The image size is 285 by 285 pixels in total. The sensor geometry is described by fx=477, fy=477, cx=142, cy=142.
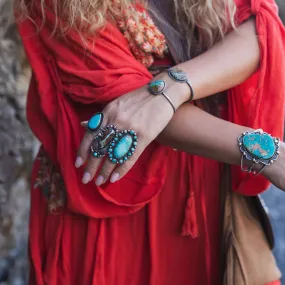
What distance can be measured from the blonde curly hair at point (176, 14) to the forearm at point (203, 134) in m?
0.19

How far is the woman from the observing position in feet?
2.58

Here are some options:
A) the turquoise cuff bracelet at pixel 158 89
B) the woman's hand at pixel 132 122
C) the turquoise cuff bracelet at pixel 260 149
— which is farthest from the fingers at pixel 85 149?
the turquoise cuff bracelet at pixel 260 149

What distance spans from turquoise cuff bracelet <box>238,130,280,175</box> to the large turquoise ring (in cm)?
18

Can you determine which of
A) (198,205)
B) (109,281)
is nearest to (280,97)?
(198,205)

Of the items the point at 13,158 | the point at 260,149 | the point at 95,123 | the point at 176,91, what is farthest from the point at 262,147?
the point at 13,158

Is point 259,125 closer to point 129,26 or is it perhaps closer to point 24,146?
point 129,26

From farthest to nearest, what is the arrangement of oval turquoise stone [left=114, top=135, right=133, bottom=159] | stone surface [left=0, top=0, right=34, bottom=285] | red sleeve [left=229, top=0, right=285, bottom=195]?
stone surface [left=0, top=0, right=34, bottom=285], red sleeve [left=229, top=0, right=285, bottom=195], oval turquoise stone [left=114, top=135, right=133, bottom=159]

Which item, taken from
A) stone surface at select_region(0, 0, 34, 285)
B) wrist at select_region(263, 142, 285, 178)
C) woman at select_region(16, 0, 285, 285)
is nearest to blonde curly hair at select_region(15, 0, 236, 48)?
woman at select_region(16, 0, 285, 285)

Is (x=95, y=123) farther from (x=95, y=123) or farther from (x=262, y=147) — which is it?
(x=262, y=147)

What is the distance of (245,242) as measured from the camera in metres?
0.94

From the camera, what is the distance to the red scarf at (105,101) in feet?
2.77

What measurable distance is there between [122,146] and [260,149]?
0.22 m

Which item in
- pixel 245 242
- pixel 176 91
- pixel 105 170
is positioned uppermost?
pixel 176 91

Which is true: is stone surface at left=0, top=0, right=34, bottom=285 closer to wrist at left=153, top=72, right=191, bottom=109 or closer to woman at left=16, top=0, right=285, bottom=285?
woman at left=16, top=0, right=285, bottom=285
